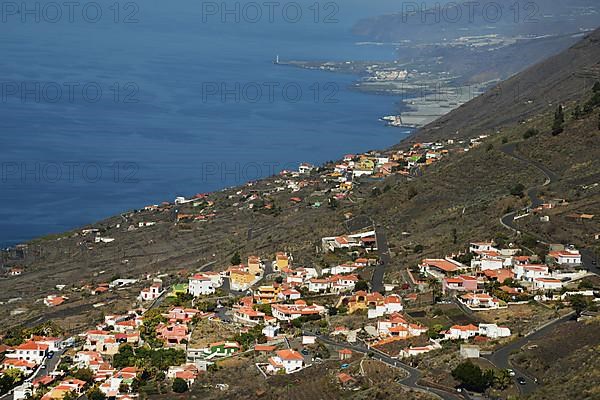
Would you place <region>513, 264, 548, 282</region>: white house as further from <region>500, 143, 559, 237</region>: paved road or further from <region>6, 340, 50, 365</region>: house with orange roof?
<region>6, 340, 50, 365</region>: house with orange roof

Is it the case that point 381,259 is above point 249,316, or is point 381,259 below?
below

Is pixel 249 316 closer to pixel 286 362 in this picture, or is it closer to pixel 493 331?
pixel 286 362

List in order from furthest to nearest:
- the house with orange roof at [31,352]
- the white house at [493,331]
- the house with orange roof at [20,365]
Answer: the house with orange roof at [31,352] → the house with orange roof at [20,365] → the white house at [493,331]

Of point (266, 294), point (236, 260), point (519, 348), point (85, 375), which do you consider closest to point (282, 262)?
point (236, 260)

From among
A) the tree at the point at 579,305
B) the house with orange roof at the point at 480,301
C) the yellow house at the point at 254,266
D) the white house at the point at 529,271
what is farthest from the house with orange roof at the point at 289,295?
the tree at the point at 579,305

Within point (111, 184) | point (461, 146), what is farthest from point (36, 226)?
point (461, 146)

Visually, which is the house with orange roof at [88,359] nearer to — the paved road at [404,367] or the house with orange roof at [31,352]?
the house with orange roof at [31,352]
